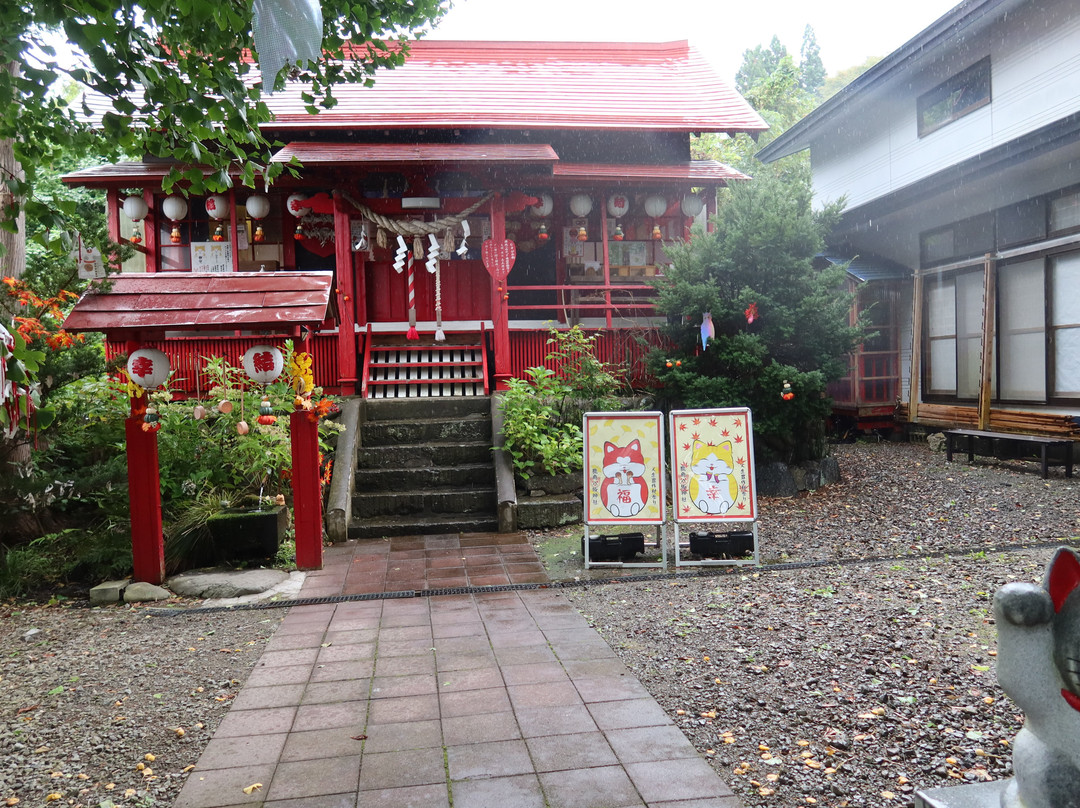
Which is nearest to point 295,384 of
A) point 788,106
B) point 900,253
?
point 900,253

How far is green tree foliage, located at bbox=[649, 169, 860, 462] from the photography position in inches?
353

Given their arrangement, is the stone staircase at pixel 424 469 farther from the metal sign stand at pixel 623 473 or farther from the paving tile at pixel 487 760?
the paving tile at pixel 487 760

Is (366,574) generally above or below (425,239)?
below

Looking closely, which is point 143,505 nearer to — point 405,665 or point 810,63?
point 405,665

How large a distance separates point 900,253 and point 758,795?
45.2ft

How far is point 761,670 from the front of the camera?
416 cm

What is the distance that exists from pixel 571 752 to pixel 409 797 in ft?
2.49

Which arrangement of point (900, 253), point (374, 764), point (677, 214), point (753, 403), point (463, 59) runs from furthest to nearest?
point (463, 59) → point (900, 253) → point (677, 214) → point (753, 403) → point (374, 764)

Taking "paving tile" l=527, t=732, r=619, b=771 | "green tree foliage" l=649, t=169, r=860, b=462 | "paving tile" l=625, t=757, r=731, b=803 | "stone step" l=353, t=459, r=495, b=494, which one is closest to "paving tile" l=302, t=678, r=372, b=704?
"paving tile" l=527, t=732, r=619, b=771

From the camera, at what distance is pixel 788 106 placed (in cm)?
2869

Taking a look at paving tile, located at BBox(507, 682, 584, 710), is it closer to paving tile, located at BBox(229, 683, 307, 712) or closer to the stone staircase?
paving tile, located at BBox(229, 683, 307, 712)

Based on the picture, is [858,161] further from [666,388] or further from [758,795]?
[758,795]

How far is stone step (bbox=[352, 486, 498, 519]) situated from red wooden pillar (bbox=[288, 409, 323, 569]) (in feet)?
4.97

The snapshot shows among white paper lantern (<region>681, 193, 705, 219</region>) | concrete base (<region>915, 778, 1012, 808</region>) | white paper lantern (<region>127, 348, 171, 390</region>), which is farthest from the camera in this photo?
white paper lantern (<region>681, 193, 705, 219</region>)
